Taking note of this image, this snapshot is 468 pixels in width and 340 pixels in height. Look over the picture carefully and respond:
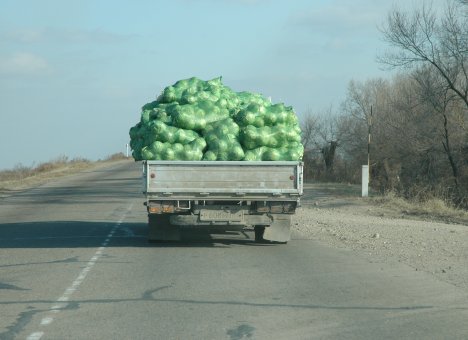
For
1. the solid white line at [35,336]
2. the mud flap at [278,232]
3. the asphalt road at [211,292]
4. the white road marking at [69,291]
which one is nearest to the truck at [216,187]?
the asphalt road at [211,292]

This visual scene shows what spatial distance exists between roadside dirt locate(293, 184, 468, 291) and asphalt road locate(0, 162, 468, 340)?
0.67m

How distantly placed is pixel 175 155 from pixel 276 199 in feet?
7.18

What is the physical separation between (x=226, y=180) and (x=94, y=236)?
4147mm

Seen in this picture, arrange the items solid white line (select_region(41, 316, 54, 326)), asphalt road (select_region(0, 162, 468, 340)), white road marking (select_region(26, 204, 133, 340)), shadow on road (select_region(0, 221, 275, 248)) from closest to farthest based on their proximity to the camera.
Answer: white road marking (select_region(26, 204, 133, 340)), asphalt road (select_region(0, 162, 468, 340)), solid white line (select_region(41, 316, 54, 326)), shadow on road (select_region(0, 221, 275, 248))

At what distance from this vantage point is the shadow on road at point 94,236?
14406mm

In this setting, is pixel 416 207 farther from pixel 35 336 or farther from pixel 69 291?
pixel 35 336

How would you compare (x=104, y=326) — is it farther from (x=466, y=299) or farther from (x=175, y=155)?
(x=175, y=155)

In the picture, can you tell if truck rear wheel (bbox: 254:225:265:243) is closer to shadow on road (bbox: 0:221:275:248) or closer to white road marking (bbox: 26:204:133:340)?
shadow on road (bbox: 0:221:275:248)

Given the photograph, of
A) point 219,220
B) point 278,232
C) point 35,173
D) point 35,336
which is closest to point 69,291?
point 35,336

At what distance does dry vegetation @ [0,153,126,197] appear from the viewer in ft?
132

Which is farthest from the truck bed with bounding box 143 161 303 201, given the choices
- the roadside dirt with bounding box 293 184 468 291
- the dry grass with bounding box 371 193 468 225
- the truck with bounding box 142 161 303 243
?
the dry grass with bounding box 371 193 468 225

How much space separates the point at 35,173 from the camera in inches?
2205

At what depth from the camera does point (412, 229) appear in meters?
17.5

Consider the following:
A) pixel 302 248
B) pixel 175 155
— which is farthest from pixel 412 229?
pixel 175 155
